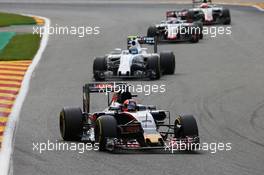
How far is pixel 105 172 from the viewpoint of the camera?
1424cm

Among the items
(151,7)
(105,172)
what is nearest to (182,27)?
(151,7)

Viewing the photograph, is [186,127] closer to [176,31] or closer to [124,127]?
[124,127]

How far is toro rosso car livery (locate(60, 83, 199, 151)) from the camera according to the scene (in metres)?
16.1

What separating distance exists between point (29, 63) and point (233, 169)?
55.8 ft

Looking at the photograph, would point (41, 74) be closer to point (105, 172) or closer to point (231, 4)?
point (105, 172)

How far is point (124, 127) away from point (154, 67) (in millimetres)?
10297

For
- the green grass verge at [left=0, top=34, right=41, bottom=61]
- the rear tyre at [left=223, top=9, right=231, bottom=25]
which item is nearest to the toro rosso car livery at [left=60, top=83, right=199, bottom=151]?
the green grass verge at [left=0, top=34, right=41, bottom=61]

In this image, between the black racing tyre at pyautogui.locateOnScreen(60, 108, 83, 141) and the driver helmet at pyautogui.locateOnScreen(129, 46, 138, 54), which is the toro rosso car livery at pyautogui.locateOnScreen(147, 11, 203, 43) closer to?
the driver helmet at pyautogui.locateOnScreen(129, 46, 138, 54)

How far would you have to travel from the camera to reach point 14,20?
45.9 metres

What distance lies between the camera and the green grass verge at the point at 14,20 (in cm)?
4431

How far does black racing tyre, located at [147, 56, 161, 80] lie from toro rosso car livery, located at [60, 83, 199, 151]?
28.8 feet

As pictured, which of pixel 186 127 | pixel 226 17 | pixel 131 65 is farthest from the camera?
pixel 226 17

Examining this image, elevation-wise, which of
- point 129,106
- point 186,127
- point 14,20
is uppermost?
point 129,106

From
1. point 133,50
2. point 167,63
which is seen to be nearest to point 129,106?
point 133,50
